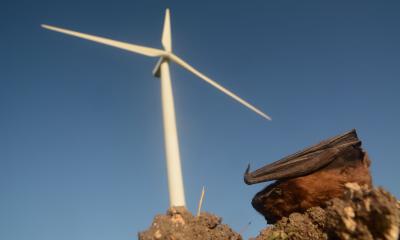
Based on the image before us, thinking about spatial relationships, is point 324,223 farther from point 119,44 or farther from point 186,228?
point 119,44

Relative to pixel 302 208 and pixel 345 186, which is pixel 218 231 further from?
pixel 345 186

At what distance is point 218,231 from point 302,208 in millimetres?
1933

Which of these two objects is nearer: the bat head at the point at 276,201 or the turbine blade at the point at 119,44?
the bat head at the point at 276,201

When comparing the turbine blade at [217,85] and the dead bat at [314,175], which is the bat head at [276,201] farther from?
the turbine blade at [217,85]

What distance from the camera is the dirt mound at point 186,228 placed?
7.05 meters

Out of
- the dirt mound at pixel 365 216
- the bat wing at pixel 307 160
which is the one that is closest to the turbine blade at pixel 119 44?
the bat wing at pixel 307 160

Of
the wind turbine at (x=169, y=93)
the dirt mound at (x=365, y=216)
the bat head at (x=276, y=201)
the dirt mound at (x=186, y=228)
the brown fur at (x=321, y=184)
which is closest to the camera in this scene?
the dirt mound at (x=365, y=216)

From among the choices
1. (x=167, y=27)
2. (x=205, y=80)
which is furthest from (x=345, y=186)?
(x=167, y=27)

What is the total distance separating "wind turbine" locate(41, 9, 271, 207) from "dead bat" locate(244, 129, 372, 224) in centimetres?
256

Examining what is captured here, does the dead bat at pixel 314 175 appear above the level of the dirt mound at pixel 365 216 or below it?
above

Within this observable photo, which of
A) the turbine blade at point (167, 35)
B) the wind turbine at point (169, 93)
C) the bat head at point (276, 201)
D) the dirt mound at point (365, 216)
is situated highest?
the turbine blade at point (167, 35)

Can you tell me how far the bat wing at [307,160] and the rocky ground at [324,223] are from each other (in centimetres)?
86

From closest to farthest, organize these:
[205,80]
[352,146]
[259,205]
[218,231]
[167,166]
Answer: [218,231] < [352,146] < [259,205] < [167,166] < [205,80]

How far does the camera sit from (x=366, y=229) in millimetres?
5434
